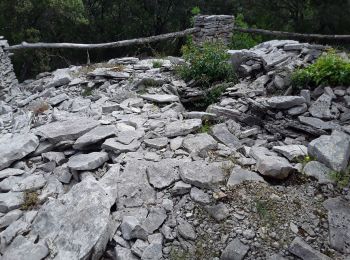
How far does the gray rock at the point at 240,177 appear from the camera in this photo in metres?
4.33

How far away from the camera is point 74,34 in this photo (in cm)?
1856

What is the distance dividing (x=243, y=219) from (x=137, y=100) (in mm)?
3763

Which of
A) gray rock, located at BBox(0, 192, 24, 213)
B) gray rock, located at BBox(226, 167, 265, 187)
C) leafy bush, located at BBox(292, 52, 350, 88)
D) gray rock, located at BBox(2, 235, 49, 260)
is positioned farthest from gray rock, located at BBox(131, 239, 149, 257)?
leafy bush, located at BBox(292, 52, 350, 88)

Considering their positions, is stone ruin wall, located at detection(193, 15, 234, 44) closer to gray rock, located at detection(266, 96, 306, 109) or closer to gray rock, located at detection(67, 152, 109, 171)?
gray rock, located at detection(266, 96, 306, 109)

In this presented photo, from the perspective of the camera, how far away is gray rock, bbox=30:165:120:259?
3.65 meters

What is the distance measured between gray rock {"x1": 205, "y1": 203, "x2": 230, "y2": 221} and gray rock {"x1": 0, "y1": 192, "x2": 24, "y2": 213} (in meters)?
2.40

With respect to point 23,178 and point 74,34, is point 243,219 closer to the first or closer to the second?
point 23,178

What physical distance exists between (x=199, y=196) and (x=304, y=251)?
4.18ft

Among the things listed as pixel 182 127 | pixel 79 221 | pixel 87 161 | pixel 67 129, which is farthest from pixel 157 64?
pixel 79 221

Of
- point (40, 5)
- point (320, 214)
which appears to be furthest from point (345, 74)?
point (40, 5)

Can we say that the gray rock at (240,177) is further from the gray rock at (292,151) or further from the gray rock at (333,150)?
the gray rock at (333,150)

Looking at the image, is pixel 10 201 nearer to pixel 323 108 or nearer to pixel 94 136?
pixel 94 136

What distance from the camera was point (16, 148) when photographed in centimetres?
531

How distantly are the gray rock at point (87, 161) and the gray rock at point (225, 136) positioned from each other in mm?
1673
